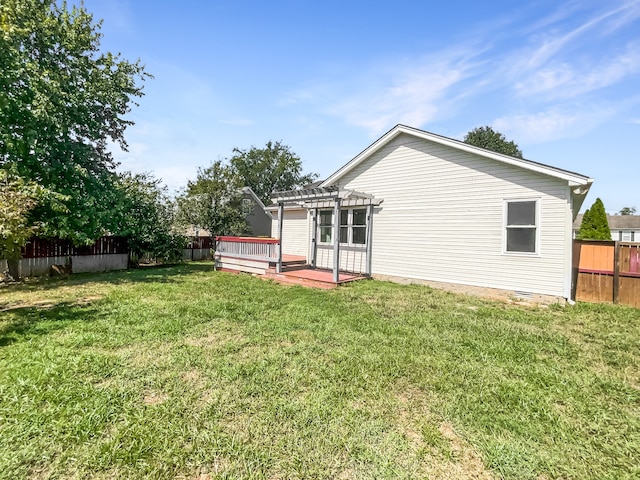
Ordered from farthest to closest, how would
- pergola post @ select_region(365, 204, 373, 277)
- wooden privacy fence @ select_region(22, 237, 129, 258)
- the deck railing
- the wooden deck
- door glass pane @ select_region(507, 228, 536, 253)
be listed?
the deck railing < pergola post @ select_region(365, 204, 373, 277) < wooden privacy fence @ select_region(22, 237, 129, 258) < the wooden deck < door glass pane @ select_region(507, 228, 536, 253)

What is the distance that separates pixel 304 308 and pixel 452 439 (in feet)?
13.5

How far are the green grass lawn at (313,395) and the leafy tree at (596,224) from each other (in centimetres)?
1832

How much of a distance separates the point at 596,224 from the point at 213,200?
25308 mm

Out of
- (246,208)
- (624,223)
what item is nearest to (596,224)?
(246,208)

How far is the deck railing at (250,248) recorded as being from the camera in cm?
1023

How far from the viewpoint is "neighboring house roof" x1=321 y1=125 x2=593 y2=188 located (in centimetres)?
672

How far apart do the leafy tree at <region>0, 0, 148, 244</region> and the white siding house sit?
770 centimetres

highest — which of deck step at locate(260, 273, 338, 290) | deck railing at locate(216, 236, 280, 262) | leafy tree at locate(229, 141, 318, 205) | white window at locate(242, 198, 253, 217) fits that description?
leafy tree at locate(229, 141, 318, 205)

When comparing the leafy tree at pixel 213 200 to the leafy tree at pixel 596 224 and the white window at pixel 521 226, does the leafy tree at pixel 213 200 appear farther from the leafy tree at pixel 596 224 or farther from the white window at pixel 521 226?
the leafy tree at pixel 596 224

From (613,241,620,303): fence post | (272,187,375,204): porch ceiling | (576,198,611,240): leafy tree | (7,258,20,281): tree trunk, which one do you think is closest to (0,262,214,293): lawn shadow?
(7,258,20,281): tree trunk

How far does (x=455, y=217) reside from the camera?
8531 millimetres

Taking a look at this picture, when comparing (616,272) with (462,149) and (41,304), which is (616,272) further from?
(41,304)

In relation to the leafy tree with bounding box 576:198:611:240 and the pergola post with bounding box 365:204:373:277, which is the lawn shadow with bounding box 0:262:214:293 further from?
the leafy tree with bounding box 576:198:611:240

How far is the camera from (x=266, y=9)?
337 inches
